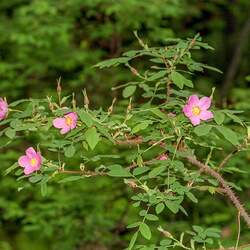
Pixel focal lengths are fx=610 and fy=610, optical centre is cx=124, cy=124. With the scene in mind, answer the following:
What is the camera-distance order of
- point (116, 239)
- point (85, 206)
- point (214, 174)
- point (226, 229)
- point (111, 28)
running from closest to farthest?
point (214, 174), point (116, 239), point (85, 206), point (226, 229), point (111, 28)

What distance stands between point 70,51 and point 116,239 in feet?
6.63

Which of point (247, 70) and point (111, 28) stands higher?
point (111, 28)

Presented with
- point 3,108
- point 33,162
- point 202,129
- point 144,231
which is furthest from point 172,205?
point 3,108

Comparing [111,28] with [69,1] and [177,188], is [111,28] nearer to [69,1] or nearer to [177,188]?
[69,1]

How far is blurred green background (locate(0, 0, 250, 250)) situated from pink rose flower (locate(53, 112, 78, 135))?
1641 mm

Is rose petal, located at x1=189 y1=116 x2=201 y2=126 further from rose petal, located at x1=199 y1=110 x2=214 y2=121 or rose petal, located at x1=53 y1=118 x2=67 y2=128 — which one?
rose petal, located at x1=53 y1=118 x2=67 y2=128

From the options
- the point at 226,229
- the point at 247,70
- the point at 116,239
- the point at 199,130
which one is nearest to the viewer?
the point at 199,130

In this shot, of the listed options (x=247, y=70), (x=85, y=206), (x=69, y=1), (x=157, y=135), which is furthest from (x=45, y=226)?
(x=247, y=70)

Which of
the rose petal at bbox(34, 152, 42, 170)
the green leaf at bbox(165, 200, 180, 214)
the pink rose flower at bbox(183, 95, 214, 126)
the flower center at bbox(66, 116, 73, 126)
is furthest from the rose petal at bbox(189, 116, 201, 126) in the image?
the rose petal at bbox(34, 152, 42, 170)

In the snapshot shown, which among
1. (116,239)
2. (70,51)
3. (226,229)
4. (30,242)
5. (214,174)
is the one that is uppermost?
(214,174)

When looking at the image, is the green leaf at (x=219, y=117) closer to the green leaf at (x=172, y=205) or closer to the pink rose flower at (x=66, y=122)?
the green leaf at (x=172, y=205)

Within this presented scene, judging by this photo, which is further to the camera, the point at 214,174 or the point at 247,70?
the point at 247,70

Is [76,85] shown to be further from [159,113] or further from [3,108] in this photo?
[159,113]

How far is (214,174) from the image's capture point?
181 cm
